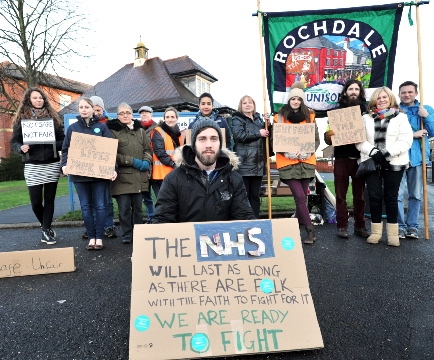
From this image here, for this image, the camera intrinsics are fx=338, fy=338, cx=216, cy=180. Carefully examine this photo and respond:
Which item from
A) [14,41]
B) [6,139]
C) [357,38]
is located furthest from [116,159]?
[6,139]

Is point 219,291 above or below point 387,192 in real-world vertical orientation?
below

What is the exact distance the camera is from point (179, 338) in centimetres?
197

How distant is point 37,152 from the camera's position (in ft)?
14.8

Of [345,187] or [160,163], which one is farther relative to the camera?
[160,163]

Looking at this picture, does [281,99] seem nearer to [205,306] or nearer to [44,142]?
[44,142]

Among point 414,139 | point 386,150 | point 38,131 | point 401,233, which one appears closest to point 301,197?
point 386,150

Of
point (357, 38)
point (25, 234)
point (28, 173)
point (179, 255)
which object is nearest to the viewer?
point (179, 255)

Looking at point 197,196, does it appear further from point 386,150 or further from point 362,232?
point 362,232

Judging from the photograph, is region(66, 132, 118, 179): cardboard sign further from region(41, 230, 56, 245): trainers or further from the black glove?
the black glove

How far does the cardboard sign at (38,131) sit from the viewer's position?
4.42m

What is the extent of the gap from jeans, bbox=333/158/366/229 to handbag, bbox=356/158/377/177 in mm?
310

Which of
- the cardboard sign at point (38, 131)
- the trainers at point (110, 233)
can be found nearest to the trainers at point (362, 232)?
the trainers at point (110, 233)

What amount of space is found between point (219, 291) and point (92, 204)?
9.57 feet

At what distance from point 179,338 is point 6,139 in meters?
40.8
